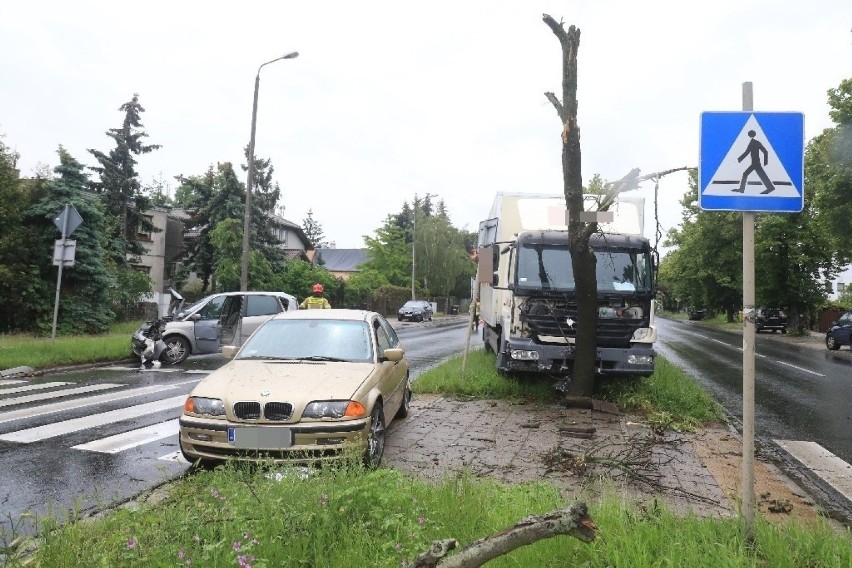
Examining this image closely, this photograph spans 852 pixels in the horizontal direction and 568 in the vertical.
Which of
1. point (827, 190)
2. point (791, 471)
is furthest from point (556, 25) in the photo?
point (827, 190)

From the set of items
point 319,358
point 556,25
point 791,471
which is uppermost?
point 556,25

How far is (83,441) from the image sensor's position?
690 centimetres

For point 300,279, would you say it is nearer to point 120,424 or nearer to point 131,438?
point 120,424

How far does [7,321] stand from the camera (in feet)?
63.5

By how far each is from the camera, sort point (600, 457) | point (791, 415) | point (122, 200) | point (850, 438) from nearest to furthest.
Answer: point (600, 457) < point (850, 438) < point (791, 415) < point (122, 200)

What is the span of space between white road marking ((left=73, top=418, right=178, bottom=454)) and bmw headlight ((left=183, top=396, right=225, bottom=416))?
4.94 ft

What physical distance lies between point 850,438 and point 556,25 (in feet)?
21.9

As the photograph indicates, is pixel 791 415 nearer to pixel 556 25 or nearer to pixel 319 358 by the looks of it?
pixel 556 25

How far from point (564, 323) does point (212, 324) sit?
8831mm

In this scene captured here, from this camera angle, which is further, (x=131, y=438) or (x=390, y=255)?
(x=390, y=255)

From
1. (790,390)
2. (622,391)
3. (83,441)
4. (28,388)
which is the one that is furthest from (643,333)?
(28,388)

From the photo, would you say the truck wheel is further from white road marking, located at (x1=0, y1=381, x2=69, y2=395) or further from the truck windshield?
white road marking, located at (x1=0, y1=381, x2=69, y2=395)

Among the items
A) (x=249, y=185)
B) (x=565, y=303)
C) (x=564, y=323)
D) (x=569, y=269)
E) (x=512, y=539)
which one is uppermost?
(x=249, y=185)

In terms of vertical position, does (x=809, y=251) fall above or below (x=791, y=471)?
above
